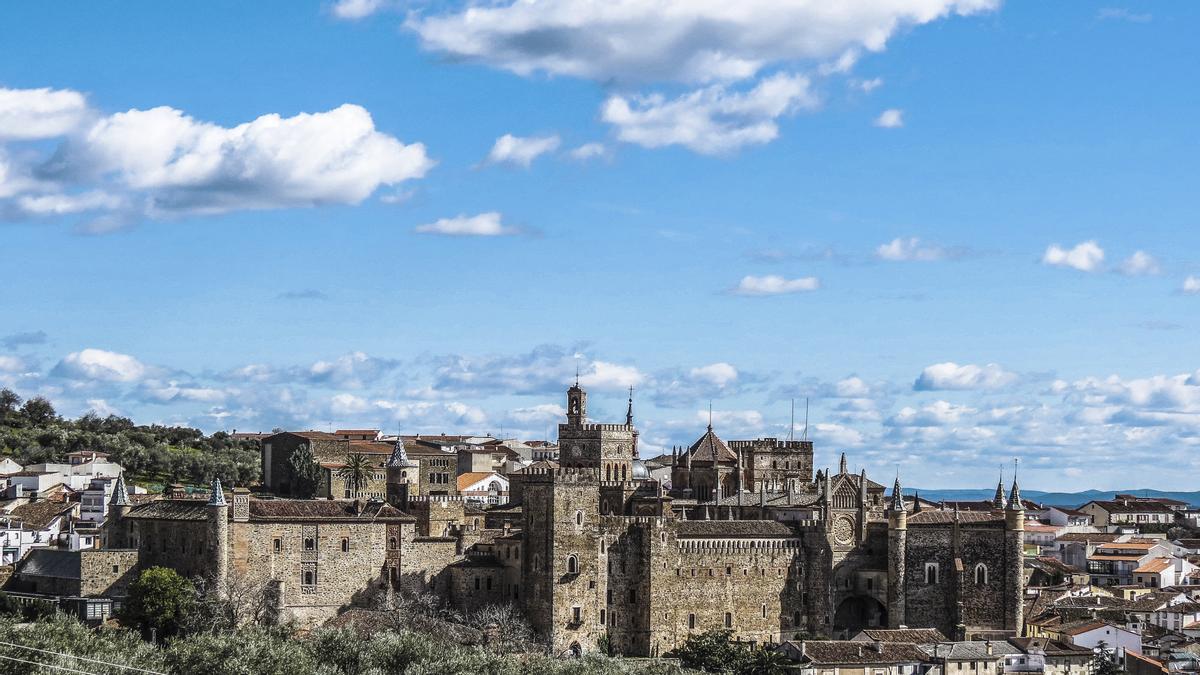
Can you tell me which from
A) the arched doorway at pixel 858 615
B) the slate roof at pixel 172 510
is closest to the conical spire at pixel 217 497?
the slate roof at pixel 172 510

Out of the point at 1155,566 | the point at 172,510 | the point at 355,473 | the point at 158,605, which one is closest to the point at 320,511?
the point at 172,510

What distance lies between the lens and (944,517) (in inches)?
3656

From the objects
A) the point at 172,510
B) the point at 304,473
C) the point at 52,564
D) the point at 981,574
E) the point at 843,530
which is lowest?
the point at 981,574

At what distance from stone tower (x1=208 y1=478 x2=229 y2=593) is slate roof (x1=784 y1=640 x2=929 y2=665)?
25.7 m

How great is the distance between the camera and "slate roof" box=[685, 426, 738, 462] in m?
108

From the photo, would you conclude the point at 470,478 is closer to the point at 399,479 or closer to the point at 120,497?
the point at 399,479

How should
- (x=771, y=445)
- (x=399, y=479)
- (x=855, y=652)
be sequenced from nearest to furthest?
(x=855, y=652)
(x=399, y=479)
(x=771, y=445)

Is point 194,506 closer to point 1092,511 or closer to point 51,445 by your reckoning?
point 51,445

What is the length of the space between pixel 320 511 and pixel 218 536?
18.9 ft

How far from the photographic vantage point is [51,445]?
14725cm

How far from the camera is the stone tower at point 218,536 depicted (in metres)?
81.9

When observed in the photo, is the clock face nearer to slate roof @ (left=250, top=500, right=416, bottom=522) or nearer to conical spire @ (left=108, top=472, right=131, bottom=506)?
slate roof @ (left=250, top=500, right=416, bottom=522)

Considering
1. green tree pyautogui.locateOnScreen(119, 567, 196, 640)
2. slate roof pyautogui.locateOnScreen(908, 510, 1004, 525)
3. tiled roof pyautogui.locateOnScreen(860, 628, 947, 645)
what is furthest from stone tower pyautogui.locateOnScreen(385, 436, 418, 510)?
slate roof pyautogui.locateOnScreen(908, 510, 1004, 525)

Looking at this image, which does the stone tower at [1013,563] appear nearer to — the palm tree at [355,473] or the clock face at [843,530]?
the clock face at [843,530]
